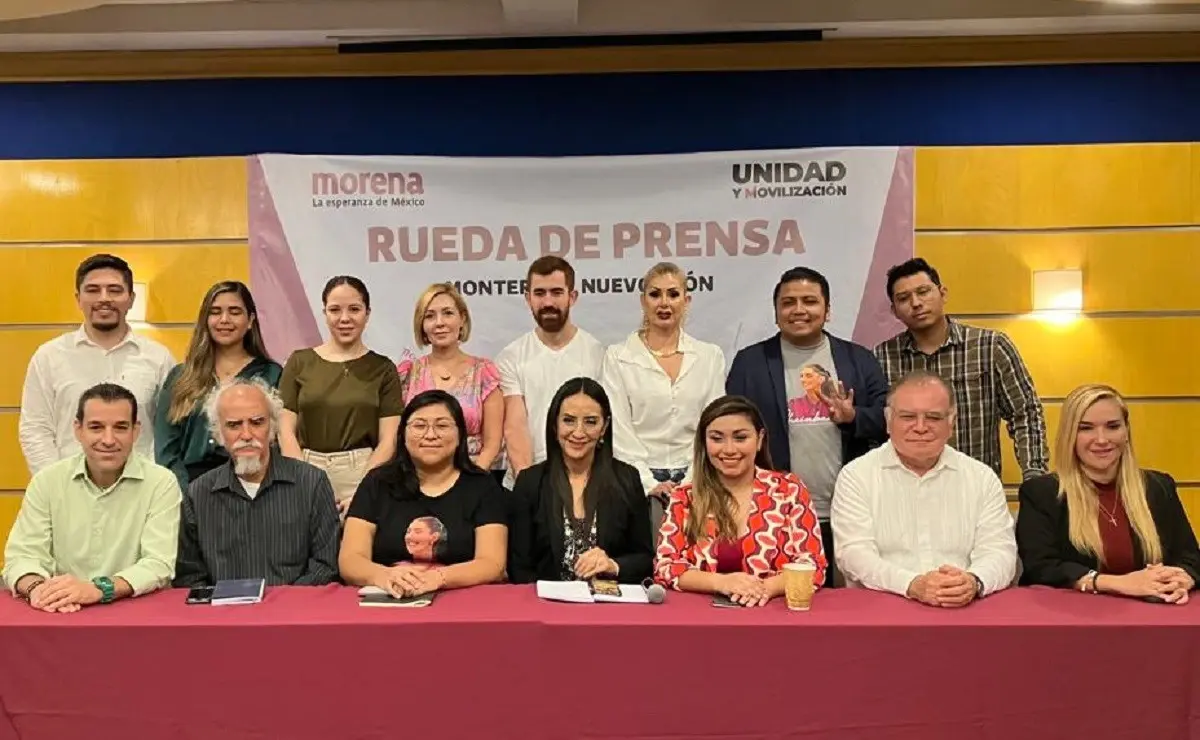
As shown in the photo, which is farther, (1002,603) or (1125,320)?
(1125,320)

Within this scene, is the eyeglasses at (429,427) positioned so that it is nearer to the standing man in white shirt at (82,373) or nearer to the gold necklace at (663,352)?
the gold necklace at (663,352)

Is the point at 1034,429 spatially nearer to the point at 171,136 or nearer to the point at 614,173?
the point at 614,173

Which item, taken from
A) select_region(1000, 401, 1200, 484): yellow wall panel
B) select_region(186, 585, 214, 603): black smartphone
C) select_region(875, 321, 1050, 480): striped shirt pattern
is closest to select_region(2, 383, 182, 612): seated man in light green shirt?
select_region(186, 585, 214, 603): black smartphone

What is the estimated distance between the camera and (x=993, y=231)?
3824 millimetres

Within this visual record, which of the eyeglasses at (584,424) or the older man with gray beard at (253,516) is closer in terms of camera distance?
the older man with gray beard at (253,516)

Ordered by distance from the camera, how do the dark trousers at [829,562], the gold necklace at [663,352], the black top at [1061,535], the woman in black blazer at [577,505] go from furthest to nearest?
the gold necklace at [663,352], the dark trousers at [829,562], the woman in black blazer at [577,505], the black top at [1061,535]

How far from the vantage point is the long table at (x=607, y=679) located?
184 centimetres

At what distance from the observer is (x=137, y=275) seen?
12.8ft

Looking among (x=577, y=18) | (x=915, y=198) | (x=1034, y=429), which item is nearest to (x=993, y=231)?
(x=915, y=198)

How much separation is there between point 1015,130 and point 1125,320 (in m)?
0.88

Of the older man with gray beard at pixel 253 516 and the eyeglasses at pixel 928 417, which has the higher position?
the eyeglasses at pixel 928 417

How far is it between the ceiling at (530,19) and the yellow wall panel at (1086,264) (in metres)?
0.83

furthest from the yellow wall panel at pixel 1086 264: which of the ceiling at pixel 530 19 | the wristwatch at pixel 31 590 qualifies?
the wristwatch at pixel 31 590

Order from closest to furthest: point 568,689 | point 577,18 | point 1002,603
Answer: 1. point 568,689
2. point 1002,603
3. point 577,18
